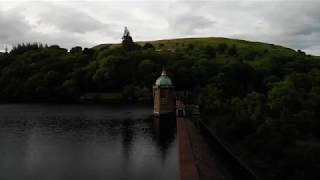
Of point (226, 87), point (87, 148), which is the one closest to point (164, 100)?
point (226, 87)

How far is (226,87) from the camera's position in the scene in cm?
7719

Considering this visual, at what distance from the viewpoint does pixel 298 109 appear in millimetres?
41312

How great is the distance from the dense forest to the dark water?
268 inches

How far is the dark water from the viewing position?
3597cm

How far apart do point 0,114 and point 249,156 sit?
2238 inches

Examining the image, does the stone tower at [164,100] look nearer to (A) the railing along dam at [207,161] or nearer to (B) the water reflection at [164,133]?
(B) the water reflection at [164,133]

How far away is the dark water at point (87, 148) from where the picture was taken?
3597 cm

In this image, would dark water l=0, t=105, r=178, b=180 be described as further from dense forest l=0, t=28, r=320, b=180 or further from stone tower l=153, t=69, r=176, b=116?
dense forest l=0, t=28, r=320, b=180

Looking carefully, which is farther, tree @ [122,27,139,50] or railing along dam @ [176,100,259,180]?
tree @ [122,27,139,50]

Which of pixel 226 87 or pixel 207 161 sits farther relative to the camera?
pixel 226 87

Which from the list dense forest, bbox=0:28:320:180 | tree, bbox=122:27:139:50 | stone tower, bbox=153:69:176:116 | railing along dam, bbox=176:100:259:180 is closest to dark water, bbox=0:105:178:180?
railing along dam, bbox=176:100:259:180

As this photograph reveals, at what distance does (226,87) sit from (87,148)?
3628 centimetres

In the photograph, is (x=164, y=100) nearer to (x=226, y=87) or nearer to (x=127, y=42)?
(x=226, y=87)

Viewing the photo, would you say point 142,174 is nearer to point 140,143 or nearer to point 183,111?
point 140,143
